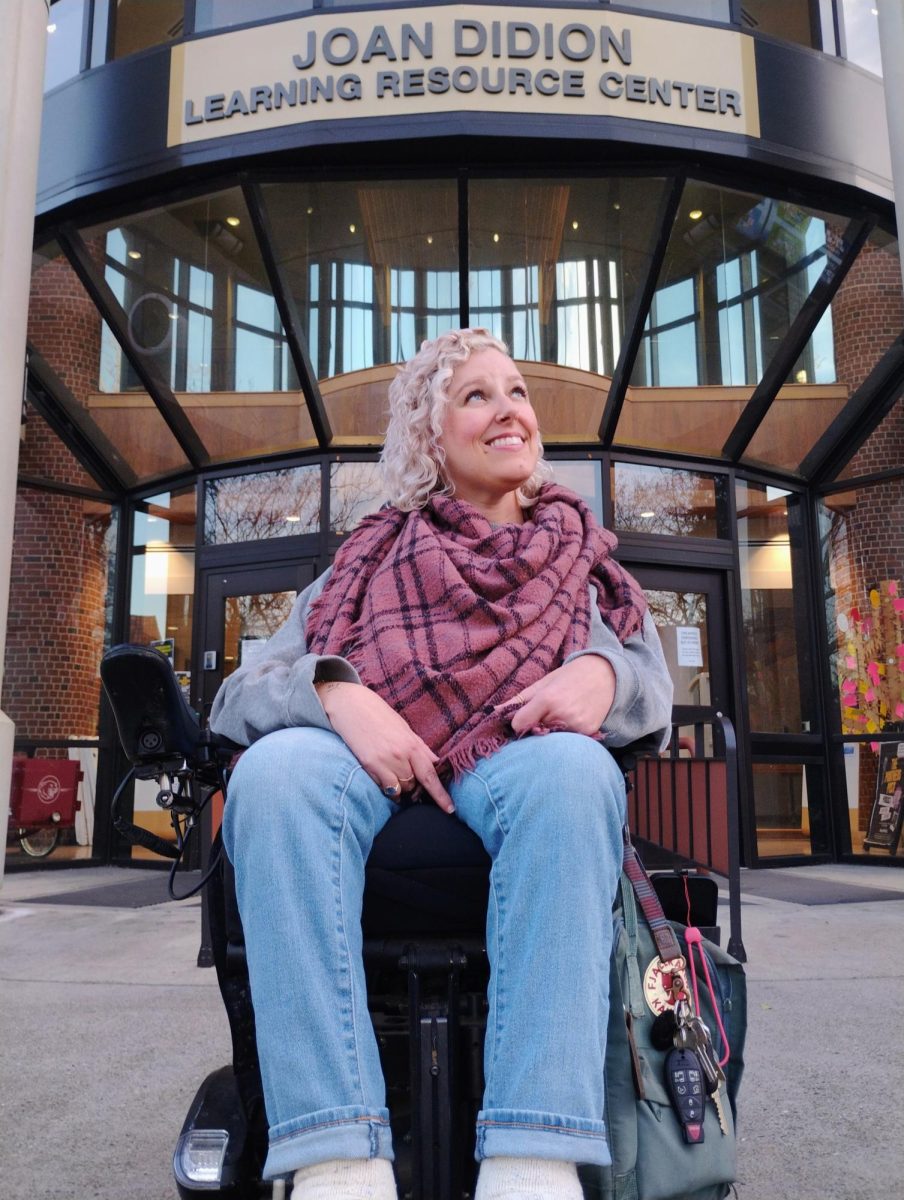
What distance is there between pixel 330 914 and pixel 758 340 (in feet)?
21.6

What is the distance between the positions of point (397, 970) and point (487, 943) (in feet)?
0.54

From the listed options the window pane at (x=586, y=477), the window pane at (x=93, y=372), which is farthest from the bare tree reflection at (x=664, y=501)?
the window pane at (x=93, y=372)

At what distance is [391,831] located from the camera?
1.47 meters

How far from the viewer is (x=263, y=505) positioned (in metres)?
7.34

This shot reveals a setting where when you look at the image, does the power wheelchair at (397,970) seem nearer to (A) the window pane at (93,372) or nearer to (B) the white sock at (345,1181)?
(B) the white sock at (345,1181)

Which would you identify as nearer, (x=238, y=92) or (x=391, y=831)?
(x=391, y=831)

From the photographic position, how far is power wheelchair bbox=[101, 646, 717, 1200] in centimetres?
132

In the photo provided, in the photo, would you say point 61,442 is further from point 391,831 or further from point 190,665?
point 391,831

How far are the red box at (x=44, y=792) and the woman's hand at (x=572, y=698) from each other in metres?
6.67

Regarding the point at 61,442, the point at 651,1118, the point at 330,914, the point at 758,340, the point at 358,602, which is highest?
the point at 758,340

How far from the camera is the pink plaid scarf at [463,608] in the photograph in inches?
62.5

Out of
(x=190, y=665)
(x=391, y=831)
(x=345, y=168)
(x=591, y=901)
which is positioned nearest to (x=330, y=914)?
(x=391, y=831)

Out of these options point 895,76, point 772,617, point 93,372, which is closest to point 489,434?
Result: point 895,76

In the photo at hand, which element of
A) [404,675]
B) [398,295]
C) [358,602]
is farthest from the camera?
[398,295]
